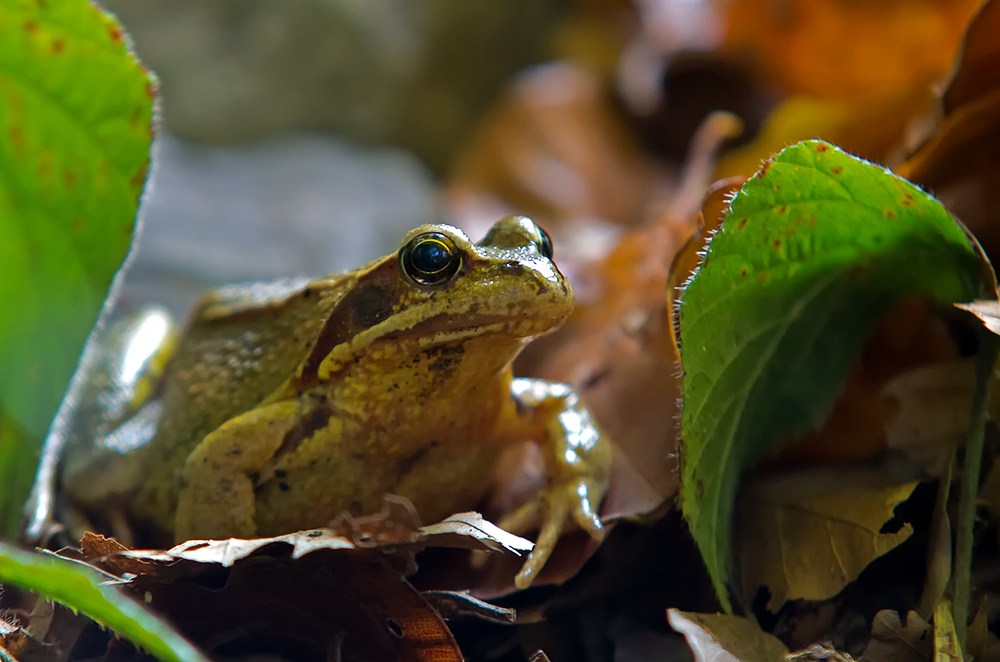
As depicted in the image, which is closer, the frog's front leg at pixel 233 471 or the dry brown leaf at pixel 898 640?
the dry brown leaf at pixel 898 640

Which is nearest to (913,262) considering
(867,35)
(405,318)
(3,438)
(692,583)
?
(692,583)

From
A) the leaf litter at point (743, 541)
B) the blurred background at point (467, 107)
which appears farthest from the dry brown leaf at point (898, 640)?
the blurred background at point (467, 107)

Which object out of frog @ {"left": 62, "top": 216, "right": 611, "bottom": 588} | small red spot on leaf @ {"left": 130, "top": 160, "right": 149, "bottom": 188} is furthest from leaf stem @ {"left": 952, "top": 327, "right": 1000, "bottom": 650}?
small red spot on leaf @ {"left": 130, "top": 160, "right": 149, "bottom": 188}

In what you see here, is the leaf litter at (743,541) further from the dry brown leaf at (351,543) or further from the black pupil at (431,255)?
the black pupil at (431,255)

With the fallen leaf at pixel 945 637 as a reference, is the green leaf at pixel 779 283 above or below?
above

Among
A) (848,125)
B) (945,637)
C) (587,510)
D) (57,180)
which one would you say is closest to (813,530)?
(945,637)

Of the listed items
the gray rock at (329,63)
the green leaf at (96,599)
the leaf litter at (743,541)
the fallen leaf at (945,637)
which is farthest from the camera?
the gray rock at (329,63)
